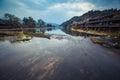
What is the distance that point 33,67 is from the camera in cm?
1145

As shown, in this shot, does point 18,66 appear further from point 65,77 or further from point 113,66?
point 113,66

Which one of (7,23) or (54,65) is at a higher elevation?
(7,23)

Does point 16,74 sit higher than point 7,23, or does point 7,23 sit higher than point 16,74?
point 7,23

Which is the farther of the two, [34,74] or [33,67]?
[33,67]

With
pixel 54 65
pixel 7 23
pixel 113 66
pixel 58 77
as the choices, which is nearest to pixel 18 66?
pixel 54 65

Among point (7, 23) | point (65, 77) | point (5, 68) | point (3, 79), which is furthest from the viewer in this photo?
point (7, 23)

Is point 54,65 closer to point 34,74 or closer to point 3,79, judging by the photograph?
point 34,74

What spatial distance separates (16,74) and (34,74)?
70.0 inches

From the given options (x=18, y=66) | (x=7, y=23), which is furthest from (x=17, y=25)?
(x=18, y=66)

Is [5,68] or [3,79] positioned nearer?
[3,79]

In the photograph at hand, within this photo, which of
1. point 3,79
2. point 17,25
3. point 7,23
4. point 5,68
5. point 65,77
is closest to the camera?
point 3,79

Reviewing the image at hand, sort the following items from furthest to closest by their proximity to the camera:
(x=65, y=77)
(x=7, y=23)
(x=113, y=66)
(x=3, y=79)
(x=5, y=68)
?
(x=7, y=23) → (x=113, y=66) → (x=5, y=68) → (x=65, y=77) → (x=3, y=79)

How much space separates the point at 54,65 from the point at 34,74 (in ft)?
10.1

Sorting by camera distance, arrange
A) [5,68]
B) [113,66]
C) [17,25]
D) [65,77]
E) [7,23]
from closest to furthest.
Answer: [65,77]
[5,68]
[113,66]
[7,23]
[17,25]
